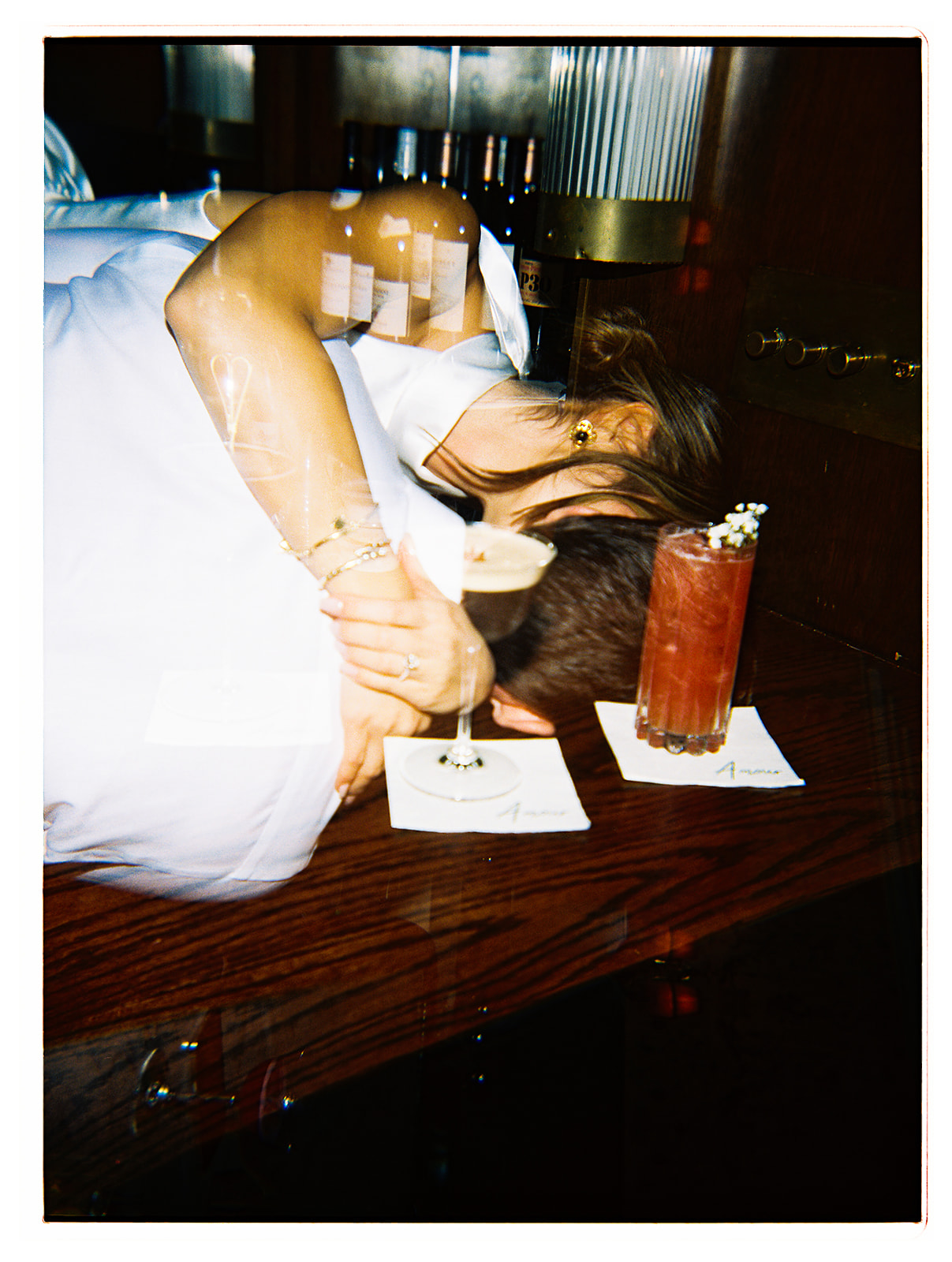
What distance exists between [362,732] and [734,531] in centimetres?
28

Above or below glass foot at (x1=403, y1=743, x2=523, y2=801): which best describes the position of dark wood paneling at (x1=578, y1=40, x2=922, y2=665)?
above

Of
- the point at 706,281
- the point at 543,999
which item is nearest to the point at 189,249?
the point at 706,281

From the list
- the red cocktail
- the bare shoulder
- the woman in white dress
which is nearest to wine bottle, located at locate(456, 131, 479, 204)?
the woman in white dress

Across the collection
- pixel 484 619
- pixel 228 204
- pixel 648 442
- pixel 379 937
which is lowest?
pixel 379 937

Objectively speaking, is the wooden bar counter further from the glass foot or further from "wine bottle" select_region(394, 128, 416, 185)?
"wine bottle" select_region(394, 128, 416, 185)

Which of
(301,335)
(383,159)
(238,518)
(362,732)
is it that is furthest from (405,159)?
(362,732)

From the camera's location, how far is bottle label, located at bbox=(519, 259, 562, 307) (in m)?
0.48

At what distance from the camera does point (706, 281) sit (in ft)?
1.77

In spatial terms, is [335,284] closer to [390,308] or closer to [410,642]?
[390,308]

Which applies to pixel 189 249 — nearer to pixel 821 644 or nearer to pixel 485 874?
pixel 485 874

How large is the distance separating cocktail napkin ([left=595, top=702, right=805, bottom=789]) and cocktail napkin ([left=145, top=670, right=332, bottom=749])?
0.20 metres

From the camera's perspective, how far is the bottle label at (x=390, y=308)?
18.6 inches

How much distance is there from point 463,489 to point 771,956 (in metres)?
0.32

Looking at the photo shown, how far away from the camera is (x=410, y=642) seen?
517 millimetres
